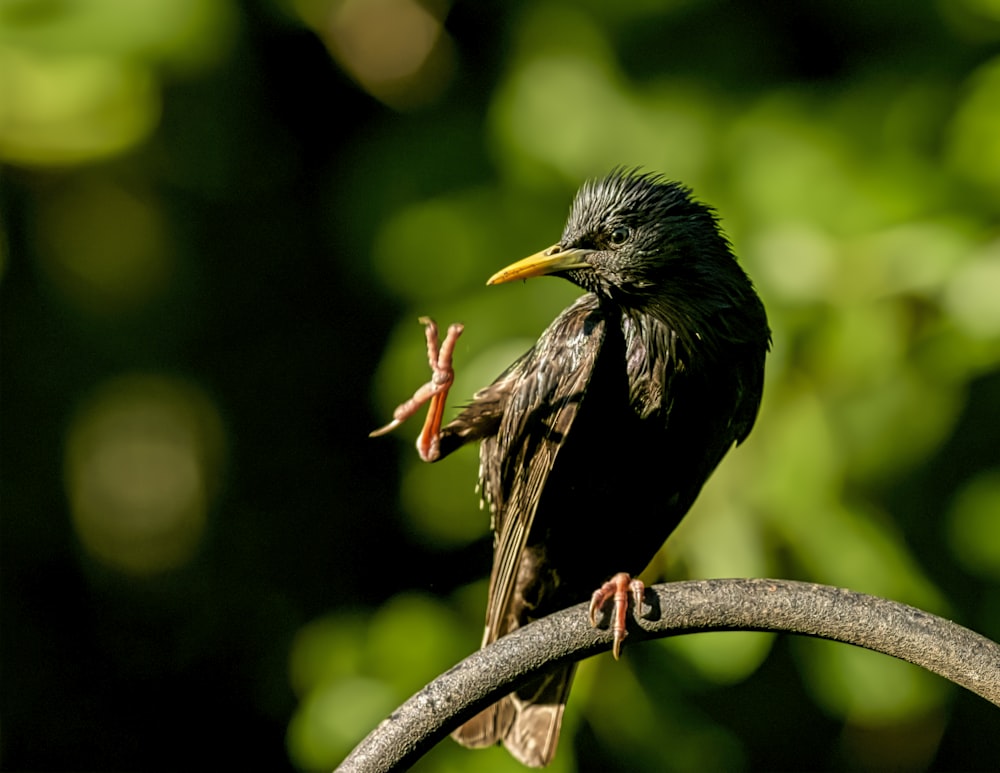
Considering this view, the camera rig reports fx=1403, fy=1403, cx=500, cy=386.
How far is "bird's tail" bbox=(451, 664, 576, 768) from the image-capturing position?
3.35 metres

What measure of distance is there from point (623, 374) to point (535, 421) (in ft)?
0.75

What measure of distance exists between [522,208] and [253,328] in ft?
3.66

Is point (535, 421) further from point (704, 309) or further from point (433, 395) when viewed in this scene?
point (704, 309)

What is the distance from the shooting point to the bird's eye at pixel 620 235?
3.12 m

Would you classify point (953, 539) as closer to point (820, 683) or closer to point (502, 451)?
point (820, 683)

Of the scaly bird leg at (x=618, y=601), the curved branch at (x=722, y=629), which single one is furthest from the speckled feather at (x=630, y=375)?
the curved branch at (x=722, y=629)

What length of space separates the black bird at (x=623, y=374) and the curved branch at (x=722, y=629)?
768 millimetres

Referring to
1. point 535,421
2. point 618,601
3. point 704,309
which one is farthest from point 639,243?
point 618,601

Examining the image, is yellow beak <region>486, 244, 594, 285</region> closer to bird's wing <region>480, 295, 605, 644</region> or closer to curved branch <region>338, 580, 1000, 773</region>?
bird's wing <region>480, 295, 605, 644</region>

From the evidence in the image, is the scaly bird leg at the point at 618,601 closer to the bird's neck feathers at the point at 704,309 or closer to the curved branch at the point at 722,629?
the curved branch at the point at 722,629

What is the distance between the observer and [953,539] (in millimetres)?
3293

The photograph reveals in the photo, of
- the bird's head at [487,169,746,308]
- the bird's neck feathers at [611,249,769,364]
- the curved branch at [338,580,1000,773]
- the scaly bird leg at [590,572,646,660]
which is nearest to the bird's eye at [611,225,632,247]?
the bird's head at [487,169,746,308]

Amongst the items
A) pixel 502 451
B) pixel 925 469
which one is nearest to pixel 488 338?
pixel 502 451

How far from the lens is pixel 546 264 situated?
9.91 ft
